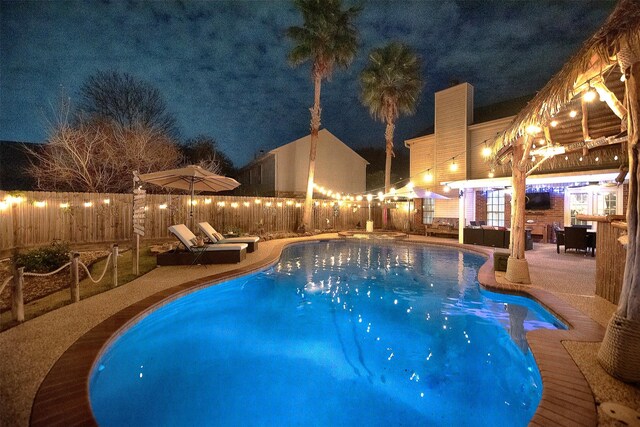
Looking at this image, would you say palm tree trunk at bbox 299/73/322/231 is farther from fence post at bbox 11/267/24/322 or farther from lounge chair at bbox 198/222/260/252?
fence post at bbox 11/267/24/322

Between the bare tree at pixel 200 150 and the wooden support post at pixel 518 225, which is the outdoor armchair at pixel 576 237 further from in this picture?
the bare tree at pixel 200 150

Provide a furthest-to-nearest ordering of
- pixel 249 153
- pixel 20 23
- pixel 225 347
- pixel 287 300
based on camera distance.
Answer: pixel 249 153
pixel 20 23
pixel 287 300
pixel 225 347

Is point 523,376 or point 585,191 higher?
point 585,191

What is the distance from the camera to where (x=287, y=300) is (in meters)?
6.21

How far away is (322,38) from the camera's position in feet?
51.9

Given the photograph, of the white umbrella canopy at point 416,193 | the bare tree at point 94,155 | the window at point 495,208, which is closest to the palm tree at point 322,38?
the white umbrella canopy at point 416,193

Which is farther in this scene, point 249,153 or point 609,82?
point 249,153

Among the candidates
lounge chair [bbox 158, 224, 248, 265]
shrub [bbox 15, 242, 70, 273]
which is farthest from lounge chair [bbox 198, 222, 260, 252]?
shrub [bbox 15, 242, 70, 273]

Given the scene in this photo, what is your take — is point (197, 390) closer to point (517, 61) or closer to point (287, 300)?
point (287, 300)

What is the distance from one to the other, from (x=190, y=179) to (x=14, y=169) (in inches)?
693

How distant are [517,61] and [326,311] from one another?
24.6 m

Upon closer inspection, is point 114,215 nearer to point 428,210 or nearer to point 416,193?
point 416,193

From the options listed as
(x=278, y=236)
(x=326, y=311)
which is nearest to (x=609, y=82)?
(x=326, y=311)

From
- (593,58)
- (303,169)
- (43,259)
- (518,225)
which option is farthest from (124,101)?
(593,58)
